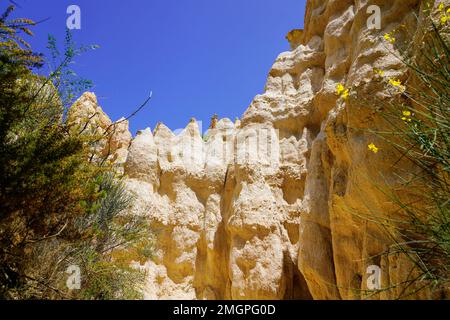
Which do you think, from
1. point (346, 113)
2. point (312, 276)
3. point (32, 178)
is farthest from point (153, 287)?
point (32, 178)

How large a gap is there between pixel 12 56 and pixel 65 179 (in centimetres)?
137

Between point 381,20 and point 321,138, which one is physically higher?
point 381,20

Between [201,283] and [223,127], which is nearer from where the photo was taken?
[201,283]

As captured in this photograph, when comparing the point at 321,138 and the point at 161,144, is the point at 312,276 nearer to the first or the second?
the point at 321,138

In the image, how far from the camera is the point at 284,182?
11.5 meters

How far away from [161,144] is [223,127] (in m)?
2.93

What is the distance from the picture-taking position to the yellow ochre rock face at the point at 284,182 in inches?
267

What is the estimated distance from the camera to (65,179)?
380cm

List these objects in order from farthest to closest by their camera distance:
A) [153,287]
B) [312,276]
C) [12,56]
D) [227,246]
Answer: [227,246]
[153,287]
[312,276]
[12,56]

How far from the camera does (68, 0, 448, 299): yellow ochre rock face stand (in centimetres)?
677
